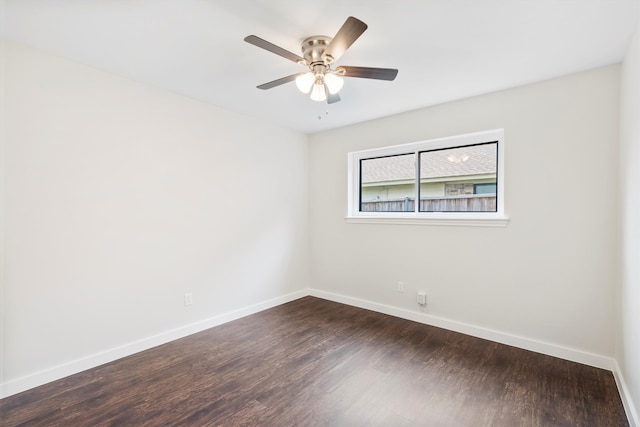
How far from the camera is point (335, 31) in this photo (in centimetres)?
187

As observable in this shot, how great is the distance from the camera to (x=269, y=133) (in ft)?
12.6

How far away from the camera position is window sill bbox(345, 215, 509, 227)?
112 inches

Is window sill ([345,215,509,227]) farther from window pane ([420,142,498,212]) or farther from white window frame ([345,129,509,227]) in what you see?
window pane ([420,142,498,212])

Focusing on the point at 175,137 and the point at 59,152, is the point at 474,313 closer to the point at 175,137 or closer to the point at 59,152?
the point at 175,137

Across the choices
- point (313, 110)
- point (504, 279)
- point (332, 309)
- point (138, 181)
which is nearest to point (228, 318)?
point (332, 309)

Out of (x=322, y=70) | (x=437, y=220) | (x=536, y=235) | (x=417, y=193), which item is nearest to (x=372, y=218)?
(x=417, y=193)

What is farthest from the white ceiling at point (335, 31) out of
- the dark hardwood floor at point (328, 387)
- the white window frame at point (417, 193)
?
the dark hardwood floor at point (328, 387)

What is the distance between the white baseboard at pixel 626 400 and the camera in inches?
67.2

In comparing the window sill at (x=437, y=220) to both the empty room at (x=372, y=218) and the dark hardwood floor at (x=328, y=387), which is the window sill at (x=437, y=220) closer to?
the empty room at (x=372, y=218)

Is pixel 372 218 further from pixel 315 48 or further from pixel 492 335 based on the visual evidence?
pixel 315 48

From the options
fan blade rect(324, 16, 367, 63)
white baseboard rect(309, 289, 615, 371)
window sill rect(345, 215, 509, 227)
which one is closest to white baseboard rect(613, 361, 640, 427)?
white baseboard rect(309, 289, 615, 371)

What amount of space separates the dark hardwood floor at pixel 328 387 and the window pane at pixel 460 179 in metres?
1.35

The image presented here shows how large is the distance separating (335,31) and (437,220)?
214 centimetres

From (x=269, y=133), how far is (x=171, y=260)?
191 centimetres
